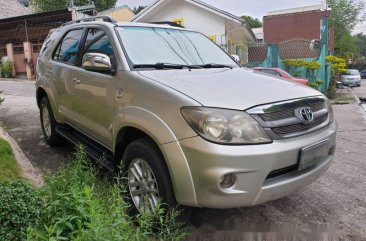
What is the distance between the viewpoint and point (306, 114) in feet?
9.56

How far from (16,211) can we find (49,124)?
3444 millimetres

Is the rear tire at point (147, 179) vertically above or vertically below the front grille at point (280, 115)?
below

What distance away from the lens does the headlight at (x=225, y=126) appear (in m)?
2.56

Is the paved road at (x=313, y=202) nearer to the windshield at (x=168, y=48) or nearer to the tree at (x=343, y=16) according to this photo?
the windshield at (x=168, y=48)

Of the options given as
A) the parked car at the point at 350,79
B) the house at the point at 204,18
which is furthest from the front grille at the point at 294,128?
the parked car at the point at 350,79

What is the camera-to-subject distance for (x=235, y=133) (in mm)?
2576

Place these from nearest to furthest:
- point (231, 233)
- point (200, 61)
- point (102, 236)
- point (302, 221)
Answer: point (102, 236)
point (231, 233)
point (302, 221)
point (200, 61)

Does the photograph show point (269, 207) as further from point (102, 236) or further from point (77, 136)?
point (77, 136)

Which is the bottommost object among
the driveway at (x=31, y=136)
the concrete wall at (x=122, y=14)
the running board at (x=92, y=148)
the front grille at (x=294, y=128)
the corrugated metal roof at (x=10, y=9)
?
the driveway at (x=31, y=136)

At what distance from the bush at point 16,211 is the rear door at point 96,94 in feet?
4.10

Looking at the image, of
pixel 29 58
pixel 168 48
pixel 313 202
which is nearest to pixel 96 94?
pixel 168 48

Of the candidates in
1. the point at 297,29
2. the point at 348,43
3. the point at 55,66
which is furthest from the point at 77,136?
the point at 348,43

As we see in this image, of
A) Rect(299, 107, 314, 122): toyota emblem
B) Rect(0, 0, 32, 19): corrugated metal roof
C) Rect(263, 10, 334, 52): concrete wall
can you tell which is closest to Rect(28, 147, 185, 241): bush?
Rect(299, 107, 314, 122): toyota emblem

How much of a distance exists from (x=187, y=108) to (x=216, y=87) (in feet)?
1.38
